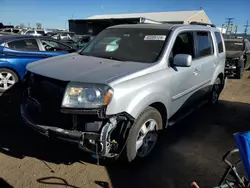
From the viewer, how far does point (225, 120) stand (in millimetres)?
4910

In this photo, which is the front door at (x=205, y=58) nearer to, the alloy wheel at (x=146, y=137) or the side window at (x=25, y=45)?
the alloy wheel at (x=146, y=137)

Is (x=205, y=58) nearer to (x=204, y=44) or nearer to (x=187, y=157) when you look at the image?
(x=204, y=44)

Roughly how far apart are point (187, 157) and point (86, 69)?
1.90 metres

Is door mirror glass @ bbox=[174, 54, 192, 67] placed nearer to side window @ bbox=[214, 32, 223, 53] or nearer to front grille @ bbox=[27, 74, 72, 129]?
front grille @ bbox=[27, 74, 72, 129]

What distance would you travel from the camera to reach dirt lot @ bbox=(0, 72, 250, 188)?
2.86 meters

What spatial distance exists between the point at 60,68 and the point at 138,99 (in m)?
1.10

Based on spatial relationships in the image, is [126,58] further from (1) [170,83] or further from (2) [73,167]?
(2) [73,167]

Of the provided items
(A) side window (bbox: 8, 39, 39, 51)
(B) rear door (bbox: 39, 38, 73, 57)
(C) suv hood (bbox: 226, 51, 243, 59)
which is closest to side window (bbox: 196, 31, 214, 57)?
(B) rear door (bbox: 39, 38, 73, 57)

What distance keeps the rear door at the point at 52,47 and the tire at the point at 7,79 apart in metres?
1.04

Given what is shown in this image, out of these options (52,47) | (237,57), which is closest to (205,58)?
(52,47)

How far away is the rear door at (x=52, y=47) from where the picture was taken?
6.75 metres

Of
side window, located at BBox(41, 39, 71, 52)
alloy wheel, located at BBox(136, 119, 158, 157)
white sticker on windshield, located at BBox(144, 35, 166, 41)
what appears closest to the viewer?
alloy wheel, located at BBox(136, 119, 158, 157)

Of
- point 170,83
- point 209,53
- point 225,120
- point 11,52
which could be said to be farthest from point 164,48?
point 11,52

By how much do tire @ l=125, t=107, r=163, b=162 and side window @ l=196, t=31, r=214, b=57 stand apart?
1786mm
